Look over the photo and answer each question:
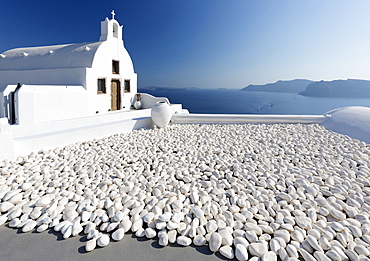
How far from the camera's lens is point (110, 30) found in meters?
12.0

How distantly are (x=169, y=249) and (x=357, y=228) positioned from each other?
2.00 metres

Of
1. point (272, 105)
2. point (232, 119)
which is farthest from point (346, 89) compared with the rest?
point (232, 119)

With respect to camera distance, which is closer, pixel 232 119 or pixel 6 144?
pixel 6 144

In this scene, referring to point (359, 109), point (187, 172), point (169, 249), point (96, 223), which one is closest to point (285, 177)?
point (187, 172)

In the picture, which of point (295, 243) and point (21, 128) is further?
point (21, 128)

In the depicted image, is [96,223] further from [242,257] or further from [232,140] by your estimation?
[232,140]

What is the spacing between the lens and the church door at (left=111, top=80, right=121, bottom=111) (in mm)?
11860

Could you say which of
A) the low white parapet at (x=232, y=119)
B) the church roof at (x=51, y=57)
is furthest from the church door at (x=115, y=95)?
the low white parapet at (x=232, y=119)

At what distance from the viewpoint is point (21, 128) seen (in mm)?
5738

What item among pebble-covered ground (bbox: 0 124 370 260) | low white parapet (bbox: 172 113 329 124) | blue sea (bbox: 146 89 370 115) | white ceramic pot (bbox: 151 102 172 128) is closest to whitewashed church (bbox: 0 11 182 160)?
white ceramic pot (bbox: 151 102 172 128)

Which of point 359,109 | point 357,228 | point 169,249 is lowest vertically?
point 169,249

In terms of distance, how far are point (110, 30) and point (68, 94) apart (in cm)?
502

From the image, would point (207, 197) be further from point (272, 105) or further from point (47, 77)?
point (272, 105)

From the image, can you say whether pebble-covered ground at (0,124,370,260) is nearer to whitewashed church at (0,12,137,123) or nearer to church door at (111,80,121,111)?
whitewashed church at (0,12,137,123)
